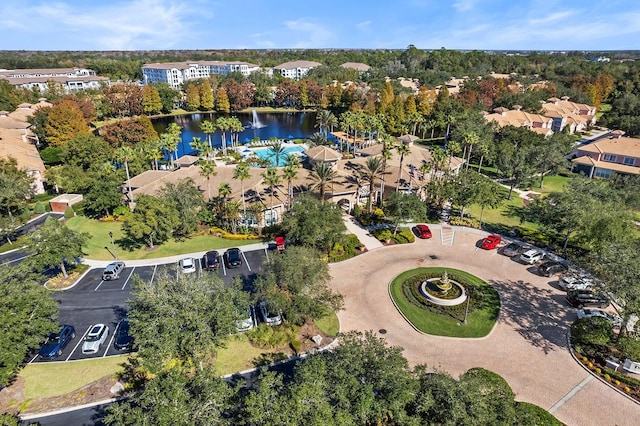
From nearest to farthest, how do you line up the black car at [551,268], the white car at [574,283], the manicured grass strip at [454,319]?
the manicured grass strip at [454,319] < the white car at [574,283] < the black car at [551,268]

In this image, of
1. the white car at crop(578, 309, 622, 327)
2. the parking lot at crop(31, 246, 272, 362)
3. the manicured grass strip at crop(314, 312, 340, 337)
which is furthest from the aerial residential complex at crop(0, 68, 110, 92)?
the white car at crop(578, 309, 622, 327)

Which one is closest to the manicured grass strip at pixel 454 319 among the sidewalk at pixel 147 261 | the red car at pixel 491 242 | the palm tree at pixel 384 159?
the red car at pixel 491 242

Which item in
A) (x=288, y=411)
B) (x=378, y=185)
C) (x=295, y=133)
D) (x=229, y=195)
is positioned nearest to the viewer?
(x=288, y=411)

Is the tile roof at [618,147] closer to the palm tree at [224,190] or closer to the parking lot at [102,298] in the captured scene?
the parking lot at [102,298]

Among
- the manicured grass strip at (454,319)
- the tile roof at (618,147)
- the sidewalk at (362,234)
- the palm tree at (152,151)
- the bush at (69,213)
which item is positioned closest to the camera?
the manicured grass strip at (454,319)

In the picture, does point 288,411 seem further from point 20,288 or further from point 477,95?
point 477,95

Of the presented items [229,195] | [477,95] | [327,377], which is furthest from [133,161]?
[477,95]

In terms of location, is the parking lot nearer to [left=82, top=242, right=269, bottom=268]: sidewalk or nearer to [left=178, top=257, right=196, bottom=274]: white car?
[left=82, top=242, right=269, bottom=268]: sidewalk
